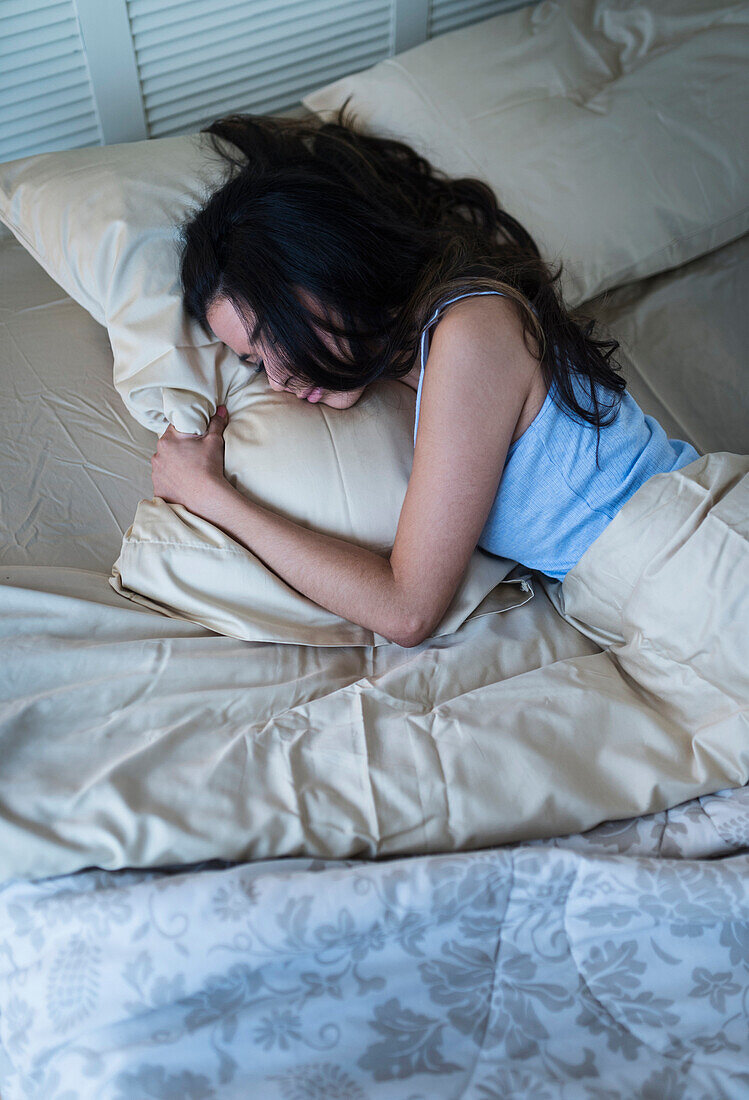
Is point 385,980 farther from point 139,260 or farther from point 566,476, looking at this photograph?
point 139,260

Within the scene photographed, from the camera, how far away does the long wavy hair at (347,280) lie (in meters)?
0.94

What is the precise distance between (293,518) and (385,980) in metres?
0.51

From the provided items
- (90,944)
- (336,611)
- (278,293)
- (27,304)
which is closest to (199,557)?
(336,611)

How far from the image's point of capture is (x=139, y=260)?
1.10 m

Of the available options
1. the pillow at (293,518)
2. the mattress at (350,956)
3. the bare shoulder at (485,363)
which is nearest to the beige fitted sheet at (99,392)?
the pillow at (293,518)

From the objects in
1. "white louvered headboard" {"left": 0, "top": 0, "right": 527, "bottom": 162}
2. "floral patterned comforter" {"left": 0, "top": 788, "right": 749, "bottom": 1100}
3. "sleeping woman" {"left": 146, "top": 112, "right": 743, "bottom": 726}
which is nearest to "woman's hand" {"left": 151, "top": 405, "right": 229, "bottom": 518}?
"sleeping woman" {"left": 146, "top": 112, "right": 743, "bottom": 726}

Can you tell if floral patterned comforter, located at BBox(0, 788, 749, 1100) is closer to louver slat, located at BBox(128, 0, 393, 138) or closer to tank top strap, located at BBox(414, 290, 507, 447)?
tank top strap, located at BBox(414, 290, 507, 447)

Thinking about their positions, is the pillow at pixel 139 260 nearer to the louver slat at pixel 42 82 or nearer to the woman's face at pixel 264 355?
the woman's face at pixel 264 355

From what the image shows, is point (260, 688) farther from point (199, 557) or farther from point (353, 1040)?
point (353, 1040)

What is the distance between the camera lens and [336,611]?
0.97 metres

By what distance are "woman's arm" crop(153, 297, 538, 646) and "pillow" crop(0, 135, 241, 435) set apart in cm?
16

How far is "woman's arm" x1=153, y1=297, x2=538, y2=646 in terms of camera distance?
2.97ft

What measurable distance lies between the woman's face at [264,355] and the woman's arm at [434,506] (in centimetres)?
14

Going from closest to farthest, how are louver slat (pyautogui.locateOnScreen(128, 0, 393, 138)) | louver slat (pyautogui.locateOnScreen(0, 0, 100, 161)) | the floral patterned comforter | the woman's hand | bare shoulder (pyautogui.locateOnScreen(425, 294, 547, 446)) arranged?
the floral patterned comforter < bare shoulder (pyautogui.locateOnScreen(425, 294, 547, 446)) < the woman's hand < louver slat (pyautogui.locateOnScreen(0, 0, 100, 161)) < louver slat (pyautogui.locateOnScreen(128, 0, 393, 138))
